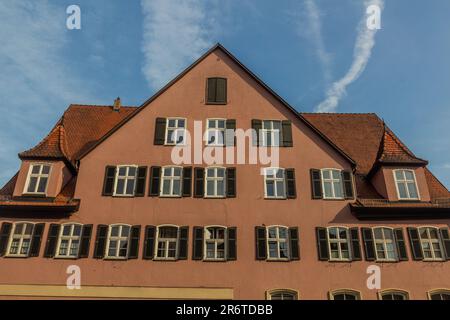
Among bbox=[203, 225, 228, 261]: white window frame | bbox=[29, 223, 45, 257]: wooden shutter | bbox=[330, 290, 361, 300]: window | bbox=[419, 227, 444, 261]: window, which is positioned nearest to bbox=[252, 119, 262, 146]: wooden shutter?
bbox=[203, 225, 228, 261]: white window frame

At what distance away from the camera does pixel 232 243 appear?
63.5 ft

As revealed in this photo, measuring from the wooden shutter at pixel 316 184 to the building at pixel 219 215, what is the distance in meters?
0.07

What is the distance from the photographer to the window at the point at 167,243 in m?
19.2

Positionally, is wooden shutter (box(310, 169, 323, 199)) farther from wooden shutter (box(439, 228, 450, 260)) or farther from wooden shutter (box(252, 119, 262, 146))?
wooden shutter (box(439, 228, 450, 260))

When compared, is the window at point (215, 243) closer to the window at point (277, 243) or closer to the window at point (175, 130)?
the window at point (277, 243)

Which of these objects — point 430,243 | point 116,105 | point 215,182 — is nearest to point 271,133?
point 215,182

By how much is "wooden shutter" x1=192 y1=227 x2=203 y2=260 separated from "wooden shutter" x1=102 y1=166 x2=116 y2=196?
183 inches

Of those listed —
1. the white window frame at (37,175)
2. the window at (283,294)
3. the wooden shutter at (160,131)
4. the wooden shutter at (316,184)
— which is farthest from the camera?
the wooden shutter at (160,131)

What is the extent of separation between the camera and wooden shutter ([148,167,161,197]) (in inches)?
804

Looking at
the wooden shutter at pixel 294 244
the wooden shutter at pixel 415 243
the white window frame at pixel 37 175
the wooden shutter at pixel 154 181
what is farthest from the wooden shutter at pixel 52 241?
the wooden shutter at pixel 415 243

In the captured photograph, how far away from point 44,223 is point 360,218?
49.4 feet

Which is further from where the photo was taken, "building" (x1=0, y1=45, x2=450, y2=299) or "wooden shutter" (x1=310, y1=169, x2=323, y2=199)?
"wooden shutter" (x1=310, y1=169, x2=323, y2=199)

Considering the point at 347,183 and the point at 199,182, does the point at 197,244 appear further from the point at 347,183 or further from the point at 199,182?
the point at 347,183

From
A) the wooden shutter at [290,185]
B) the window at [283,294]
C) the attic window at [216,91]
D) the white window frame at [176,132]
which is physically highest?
the attic window at [216,91]
